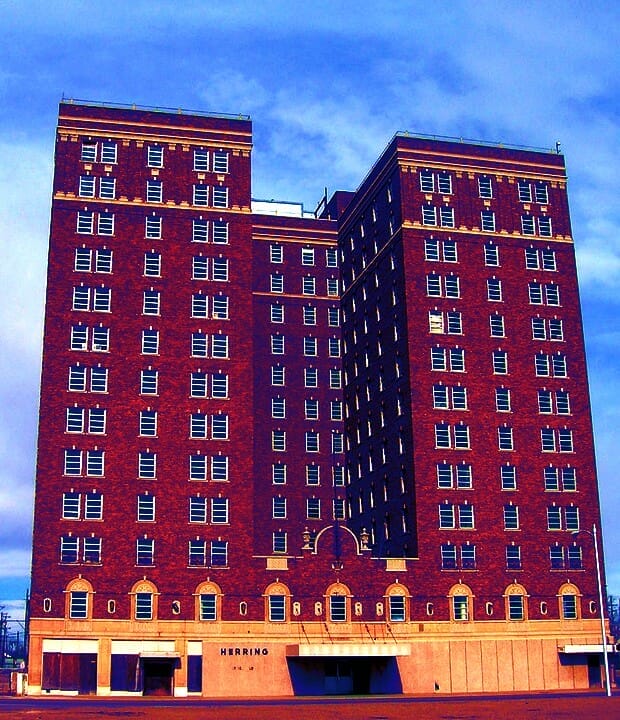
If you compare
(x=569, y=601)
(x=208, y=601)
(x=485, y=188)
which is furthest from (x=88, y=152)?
(x=569, y=601)

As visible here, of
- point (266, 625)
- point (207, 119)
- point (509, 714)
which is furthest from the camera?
point (207, 119)

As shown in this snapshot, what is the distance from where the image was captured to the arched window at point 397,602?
9425 centimetres

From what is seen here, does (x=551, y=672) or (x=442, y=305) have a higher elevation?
(x=442, y=305)

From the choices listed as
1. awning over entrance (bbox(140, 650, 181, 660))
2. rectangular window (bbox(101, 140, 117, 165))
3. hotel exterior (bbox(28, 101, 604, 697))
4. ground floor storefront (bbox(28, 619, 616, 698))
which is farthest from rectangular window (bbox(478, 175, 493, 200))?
awning over entrance (bbox(140, 650, 181, 660))

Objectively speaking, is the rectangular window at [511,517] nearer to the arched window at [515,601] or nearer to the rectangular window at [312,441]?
the arched window at [515,601]

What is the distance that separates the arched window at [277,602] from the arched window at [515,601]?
809 inches

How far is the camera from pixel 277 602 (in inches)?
3666

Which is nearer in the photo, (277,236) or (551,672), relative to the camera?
(551,672)

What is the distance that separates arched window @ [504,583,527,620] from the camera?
3794 inches

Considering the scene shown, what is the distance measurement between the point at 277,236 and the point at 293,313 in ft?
33.0

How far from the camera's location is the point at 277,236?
413 ft

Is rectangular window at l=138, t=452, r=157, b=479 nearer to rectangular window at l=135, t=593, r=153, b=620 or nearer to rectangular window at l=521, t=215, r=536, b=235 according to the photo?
rectangular window at l=135, t=593, r=153, b=620

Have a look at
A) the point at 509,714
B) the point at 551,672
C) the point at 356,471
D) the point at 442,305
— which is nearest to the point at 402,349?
the point at 442,305

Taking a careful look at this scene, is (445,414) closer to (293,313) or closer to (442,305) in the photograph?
(442,305)
